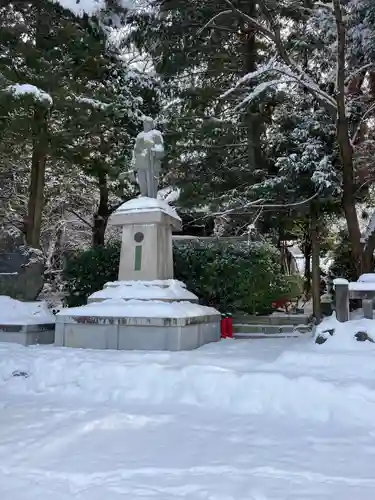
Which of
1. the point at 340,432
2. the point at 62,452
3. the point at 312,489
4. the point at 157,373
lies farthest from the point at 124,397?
the point at 312,489

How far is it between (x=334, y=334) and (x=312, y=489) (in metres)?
4.35

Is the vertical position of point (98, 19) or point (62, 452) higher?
point (98, 19)

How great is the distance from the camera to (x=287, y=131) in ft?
43.2

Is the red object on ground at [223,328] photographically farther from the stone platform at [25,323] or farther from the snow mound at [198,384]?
the stone platform at [25,323]

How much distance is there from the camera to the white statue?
9.66m

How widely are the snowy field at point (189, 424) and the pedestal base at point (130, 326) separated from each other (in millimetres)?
668

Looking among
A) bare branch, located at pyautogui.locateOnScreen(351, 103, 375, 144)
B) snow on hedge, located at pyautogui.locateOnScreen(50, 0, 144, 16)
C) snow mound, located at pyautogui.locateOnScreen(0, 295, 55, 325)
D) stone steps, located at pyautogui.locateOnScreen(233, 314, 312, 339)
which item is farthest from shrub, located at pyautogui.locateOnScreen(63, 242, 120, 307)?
bare branch, located at pyautogui.locateOnScreen(351, 103, 375, 144)

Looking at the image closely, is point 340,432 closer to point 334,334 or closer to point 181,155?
point 334,334

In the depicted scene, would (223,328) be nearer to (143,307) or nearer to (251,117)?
(143,307)

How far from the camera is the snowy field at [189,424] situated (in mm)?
2947

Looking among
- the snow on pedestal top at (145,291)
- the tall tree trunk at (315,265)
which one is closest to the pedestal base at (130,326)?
the snow on pedestal top at (145,291)

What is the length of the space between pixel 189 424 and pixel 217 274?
647 cm

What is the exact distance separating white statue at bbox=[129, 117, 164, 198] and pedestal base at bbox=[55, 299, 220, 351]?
9.18 ft

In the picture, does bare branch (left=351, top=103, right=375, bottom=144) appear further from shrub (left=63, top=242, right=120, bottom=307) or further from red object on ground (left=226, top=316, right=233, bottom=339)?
shrub (left=63, top=242, right=120, bottom=307)
